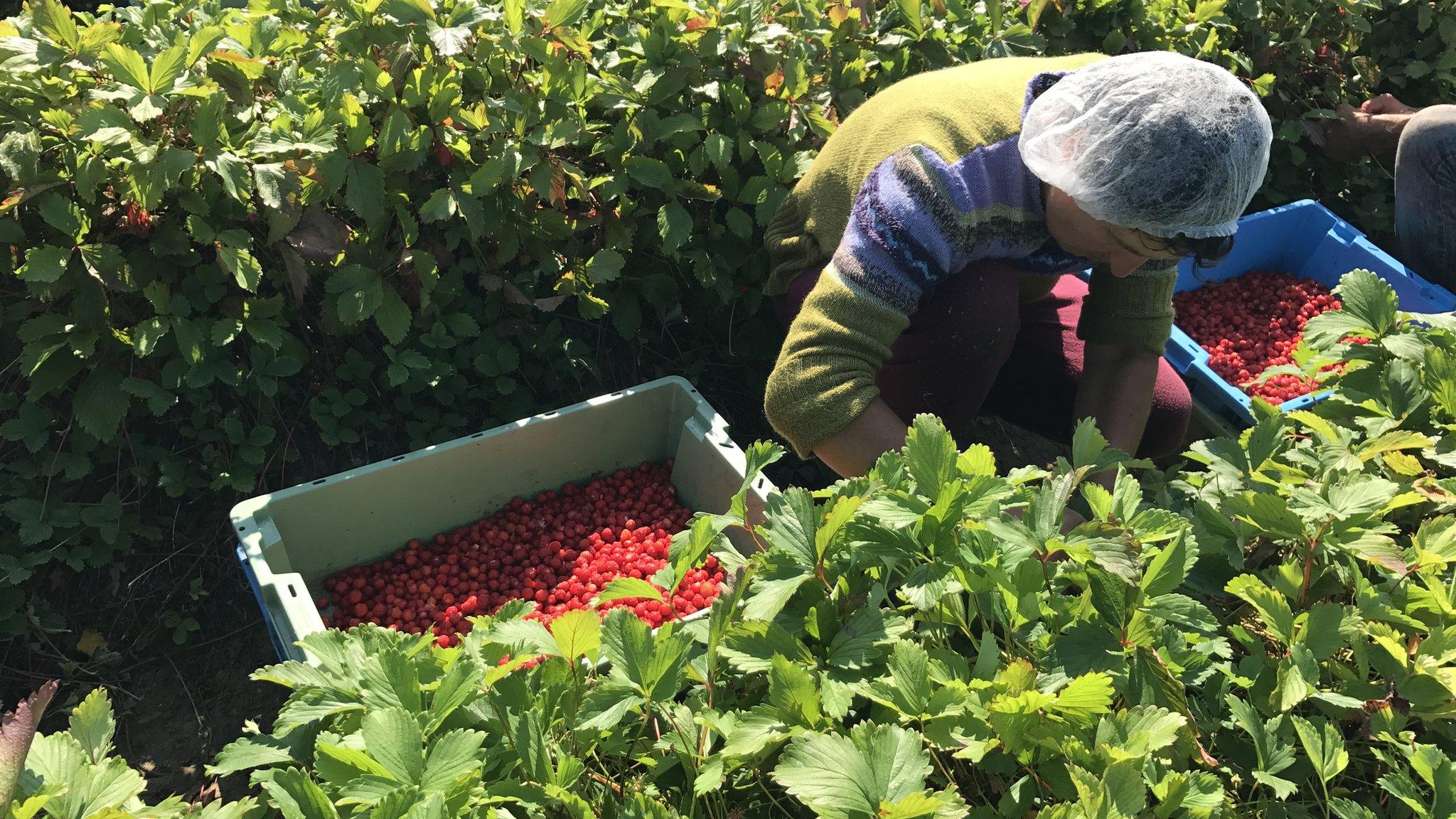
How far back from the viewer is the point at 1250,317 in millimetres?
3268

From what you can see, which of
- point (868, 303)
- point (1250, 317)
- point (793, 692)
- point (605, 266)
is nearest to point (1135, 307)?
point (868, 303)

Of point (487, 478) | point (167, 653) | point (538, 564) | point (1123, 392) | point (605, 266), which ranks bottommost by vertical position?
point (167, 653)

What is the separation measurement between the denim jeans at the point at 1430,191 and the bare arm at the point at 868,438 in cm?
206

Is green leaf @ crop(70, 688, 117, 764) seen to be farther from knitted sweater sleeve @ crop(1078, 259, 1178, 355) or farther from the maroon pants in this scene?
knitted sweater sleeve @ crop(1078, 259, 1178, 355)

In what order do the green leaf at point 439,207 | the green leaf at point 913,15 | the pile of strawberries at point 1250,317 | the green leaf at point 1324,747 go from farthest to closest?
the pile of strawberries at point 1250,317 → the green leaf at point 913,15 → the green leaf at point 439,207 → the green leaf at point 1324,747

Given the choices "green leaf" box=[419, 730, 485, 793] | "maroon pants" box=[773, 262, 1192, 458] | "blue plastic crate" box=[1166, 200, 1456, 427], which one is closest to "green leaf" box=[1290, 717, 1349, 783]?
"green leaf" box=[419, 730, 485, 793]

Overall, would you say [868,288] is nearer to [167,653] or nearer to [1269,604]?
[1269,604]

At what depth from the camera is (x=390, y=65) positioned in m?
2.07

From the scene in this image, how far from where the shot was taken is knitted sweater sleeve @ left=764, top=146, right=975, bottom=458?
1.85m

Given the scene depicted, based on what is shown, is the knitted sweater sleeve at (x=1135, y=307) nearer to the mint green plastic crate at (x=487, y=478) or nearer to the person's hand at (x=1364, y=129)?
the mint green plastic crate at (x=487, y=478)

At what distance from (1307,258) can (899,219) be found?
228cm

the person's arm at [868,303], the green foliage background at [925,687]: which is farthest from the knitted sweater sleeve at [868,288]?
the green foliage background at [925,687]

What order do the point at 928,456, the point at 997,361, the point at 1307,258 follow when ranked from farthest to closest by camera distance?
1. the point at 1307,258
2. the point at 997,361
3. the point at 928,456

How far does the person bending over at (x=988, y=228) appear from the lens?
172cm
